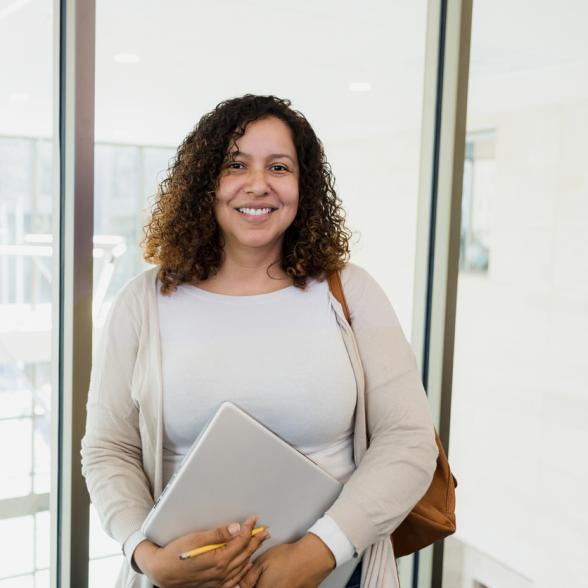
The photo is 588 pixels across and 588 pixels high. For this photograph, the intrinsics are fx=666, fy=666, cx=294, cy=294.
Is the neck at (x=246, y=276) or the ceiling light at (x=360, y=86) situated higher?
the ceiling light at (x=360, y=86)

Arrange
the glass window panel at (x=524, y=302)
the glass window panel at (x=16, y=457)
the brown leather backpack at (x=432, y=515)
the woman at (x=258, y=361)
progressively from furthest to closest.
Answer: the glass window panel at (x=524, y=302) < the glass window panel at (x=16, y=457) < the brown leather backpack at (x=432, y=515) < the woman at (x=258, y=361)

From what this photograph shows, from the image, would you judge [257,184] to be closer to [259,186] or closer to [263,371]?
[259,186]

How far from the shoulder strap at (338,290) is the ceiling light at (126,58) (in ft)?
2.50

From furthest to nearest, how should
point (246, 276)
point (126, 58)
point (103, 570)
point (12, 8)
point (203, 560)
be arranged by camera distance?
point (103, 570), point (126, 58), point (12, 8), point (246, 276), point (203, 560)

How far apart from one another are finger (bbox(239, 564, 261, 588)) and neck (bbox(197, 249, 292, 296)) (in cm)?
45

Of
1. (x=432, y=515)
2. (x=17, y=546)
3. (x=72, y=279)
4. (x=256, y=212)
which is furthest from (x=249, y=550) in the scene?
(x=17, y=546)

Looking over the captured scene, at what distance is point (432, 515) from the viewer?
1188 millimetres

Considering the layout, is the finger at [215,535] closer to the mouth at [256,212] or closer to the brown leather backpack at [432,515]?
the brown leather backpack at [432,515]

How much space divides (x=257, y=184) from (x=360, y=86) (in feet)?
3.03

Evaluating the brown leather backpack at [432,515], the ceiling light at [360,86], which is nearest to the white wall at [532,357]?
the ceiling light at [360,86]

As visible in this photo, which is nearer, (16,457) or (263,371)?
(263,371)

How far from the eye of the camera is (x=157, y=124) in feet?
5.23

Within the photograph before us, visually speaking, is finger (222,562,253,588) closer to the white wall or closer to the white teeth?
the white teeth

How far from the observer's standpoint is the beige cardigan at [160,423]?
1.08m
